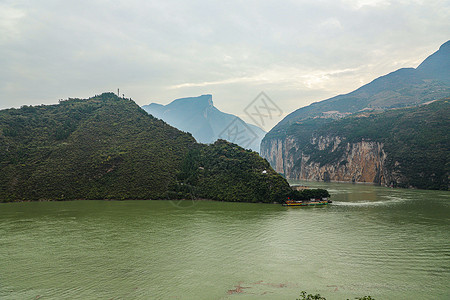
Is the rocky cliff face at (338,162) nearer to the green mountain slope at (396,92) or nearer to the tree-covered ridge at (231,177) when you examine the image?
the green mountain slope at (396,92)

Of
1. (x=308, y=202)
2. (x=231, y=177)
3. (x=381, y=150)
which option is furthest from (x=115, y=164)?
(x=381, y=150)

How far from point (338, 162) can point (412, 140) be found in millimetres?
27343

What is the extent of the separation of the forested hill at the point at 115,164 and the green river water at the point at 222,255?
10.3 meters

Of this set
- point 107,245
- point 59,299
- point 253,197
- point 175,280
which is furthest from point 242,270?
point 253,197

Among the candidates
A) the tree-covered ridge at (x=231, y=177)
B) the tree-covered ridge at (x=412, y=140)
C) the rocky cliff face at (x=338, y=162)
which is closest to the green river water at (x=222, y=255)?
the tree-covered ridge at (x=231, y=177)

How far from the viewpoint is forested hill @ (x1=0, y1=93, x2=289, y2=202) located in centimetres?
4156

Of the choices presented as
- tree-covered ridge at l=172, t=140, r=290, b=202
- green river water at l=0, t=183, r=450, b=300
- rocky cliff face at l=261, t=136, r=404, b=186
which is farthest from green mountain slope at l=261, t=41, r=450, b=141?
green river water at l=0, t=183, r=450, b=300

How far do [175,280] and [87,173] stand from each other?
120 feet

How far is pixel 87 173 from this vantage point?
44.6m

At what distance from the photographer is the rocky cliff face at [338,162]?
80456mm

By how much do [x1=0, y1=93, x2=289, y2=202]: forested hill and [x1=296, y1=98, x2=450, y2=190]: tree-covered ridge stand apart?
39466 millimetres

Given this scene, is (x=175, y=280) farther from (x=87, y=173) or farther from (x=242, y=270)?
(x=87, y=173)

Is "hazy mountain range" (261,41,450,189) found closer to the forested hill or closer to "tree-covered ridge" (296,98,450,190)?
"tree-covered ridge" (296,98,450,190)

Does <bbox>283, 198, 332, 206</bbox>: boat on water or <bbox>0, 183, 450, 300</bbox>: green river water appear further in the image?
<bbox>283, 198, 332, 206</bbox>: boat on water
